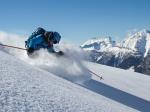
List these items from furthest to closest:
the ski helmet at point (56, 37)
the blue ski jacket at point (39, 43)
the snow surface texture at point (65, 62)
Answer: the blue ski jacket at point (39, 43), the ski helmet at point (56, 37), the snow surface texture at point (65, 62)

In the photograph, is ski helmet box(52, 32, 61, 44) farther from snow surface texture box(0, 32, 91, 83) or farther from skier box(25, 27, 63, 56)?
snow surface texture box(0, 32, 91, 83)

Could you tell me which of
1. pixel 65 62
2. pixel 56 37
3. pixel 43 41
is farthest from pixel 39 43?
pixel 65 62

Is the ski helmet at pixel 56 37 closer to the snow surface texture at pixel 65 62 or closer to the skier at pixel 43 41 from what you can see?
the skier at pixel 43 41

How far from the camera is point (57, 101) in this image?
A: 6.84 meters

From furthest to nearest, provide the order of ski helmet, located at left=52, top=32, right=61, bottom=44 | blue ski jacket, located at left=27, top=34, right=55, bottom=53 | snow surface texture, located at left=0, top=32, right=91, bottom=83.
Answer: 1. blue ski jacket, located at left=27, top=34, right=55, bottom=53
2. ski helmet, located at left=52, top=32, right=61, bottom=44
3. snow surface texture, located at left=0, top=32, right=91, bottom=83

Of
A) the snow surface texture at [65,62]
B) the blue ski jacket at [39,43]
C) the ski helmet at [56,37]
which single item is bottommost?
the snow surface texture at [65,62]

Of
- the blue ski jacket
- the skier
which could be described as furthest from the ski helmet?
the blue ski jacket

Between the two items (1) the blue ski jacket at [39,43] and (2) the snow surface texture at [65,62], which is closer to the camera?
(2) the snow surface texture at [65,62]

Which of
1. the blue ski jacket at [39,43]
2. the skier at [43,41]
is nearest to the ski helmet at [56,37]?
the skier at [43,41]

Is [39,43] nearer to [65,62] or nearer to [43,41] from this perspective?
[43,41]

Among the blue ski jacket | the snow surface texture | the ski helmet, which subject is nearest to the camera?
the snow surface texture

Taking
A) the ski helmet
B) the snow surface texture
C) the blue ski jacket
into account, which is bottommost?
the snow surface texture

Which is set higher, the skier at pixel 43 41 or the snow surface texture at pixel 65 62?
the skier at pixel 43 41

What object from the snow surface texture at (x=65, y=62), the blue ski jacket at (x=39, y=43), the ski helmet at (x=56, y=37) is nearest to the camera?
the snow surface texture at (x=65, y=62)
